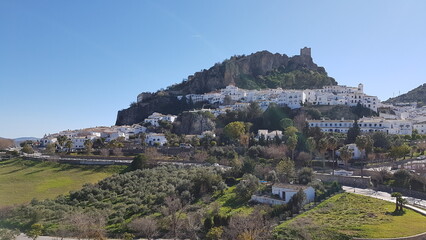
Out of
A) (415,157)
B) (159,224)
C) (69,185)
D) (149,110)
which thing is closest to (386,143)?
(415,157)

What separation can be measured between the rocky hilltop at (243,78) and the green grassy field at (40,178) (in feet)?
152

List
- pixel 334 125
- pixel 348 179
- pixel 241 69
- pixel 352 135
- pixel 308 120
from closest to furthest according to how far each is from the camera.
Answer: pixel 348 179 → pixel 352 135 → pixel 334 125 → pixel 308 120 → pixel 241 69

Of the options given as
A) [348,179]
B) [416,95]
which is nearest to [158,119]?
[348,179]

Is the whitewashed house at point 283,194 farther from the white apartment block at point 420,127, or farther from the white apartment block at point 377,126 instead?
the white apartment block at point 420,127

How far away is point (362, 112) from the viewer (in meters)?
72.3

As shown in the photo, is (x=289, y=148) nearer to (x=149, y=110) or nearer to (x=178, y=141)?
(x=178, y=141)

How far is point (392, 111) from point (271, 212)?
6408 centimetres

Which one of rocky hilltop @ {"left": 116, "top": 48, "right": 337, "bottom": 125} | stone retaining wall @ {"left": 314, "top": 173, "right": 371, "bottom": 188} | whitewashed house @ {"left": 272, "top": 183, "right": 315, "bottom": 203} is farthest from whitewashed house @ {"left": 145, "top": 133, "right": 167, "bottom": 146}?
whitewashed house @ {"left": 272, "top": 183, "right": 315, "bottom": 203}

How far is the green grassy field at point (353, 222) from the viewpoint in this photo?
914 inches

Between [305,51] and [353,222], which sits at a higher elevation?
[305,51]

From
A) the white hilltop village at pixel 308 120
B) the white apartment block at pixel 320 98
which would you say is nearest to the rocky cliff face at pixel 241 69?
the white hilltop village at pixel 308 120

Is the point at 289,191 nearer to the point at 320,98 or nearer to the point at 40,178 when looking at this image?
the point at 40,178

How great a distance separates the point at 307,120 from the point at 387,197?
3506 centimetres

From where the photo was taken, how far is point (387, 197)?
32656 mm
